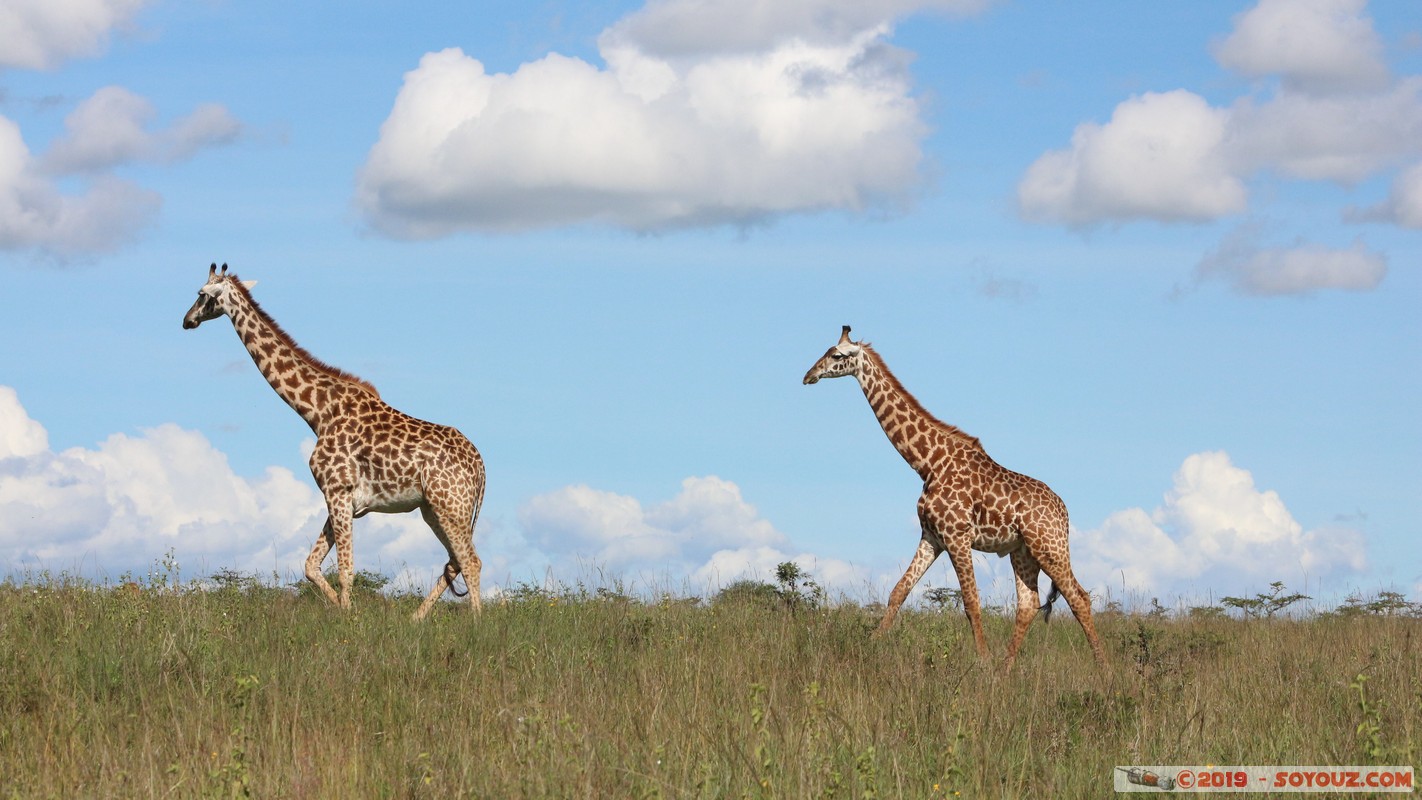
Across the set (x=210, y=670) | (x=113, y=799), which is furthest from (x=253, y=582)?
(x=113, y=799)

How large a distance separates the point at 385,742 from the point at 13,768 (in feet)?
7.23

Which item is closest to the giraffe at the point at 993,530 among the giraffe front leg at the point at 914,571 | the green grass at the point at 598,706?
the giraffe front leg at the point at 914,571

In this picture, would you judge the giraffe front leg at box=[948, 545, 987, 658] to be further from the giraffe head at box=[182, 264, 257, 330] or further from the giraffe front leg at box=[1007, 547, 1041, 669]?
the giraffe head at box=[182, 264, 257, 330]

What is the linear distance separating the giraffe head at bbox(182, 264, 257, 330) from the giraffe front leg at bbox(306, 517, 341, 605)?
331cm

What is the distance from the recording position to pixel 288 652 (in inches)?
445

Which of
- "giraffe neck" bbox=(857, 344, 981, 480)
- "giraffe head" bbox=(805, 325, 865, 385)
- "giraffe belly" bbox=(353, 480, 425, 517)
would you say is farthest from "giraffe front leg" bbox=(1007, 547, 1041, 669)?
"giraffe belly" bbox=(353, 480, 425, 517)

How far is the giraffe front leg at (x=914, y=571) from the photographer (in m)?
14.2

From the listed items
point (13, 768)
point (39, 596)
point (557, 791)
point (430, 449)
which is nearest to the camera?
point (557, 791)

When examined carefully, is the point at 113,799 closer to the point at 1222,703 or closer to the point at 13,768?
the point at 13,768

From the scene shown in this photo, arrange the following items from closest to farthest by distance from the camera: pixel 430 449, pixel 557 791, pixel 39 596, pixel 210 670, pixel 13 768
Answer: pixel 557 791 → pixel 13 768 → pixel 210 670 → pixel 39 596 → pixel 430 449

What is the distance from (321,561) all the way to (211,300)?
3856 millimetres

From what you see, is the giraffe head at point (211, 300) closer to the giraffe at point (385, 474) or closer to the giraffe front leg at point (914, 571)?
the giraffe at point (385, 474)

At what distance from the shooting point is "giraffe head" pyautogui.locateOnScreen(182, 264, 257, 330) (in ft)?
54.0

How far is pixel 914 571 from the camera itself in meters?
14.4
